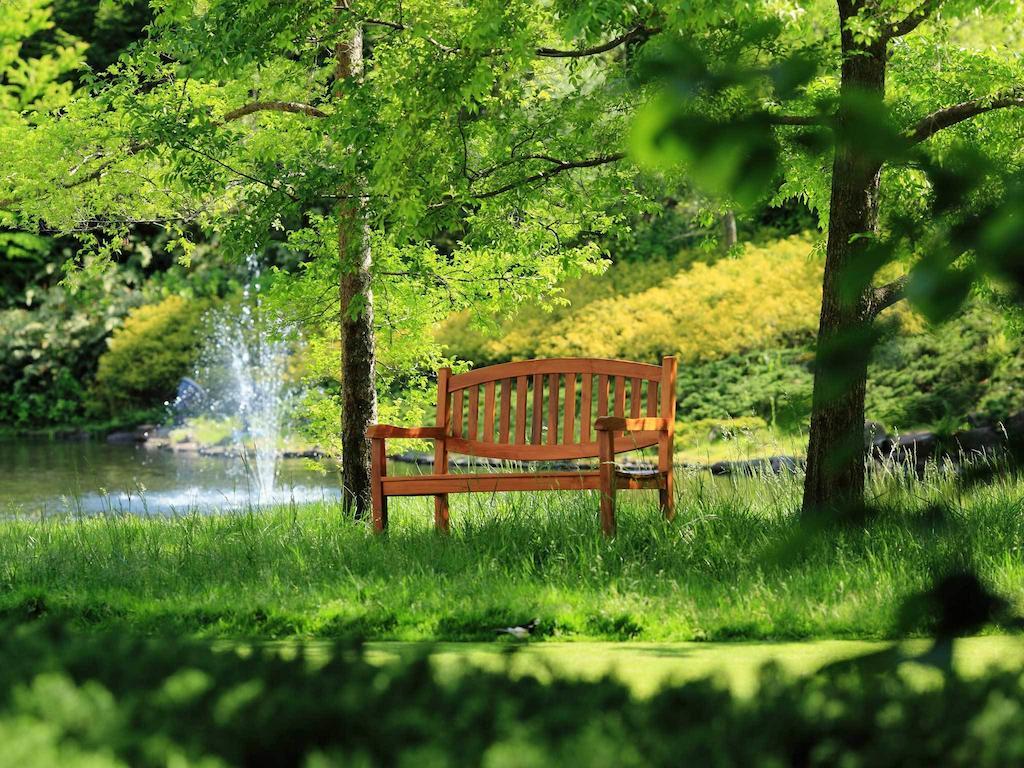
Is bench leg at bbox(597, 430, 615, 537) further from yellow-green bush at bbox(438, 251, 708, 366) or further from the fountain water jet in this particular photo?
yellow-green bush at bbox(438, 251, 708, 366)

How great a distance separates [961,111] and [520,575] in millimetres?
3161

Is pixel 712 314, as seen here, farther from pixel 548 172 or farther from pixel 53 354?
pixel 53 354

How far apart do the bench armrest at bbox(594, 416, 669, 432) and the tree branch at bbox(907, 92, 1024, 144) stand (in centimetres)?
188

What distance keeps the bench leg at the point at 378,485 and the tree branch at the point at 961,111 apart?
303cm

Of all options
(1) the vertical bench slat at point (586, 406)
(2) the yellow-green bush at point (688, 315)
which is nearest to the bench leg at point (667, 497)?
(1) the vertical bench slat at point (586, 406)

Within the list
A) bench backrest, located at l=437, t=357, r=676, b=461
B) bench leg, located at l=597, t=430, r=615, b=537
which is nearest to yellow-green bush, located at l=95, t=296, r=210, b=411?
bench backrest, located at l=437, t=357, r=676, b=461

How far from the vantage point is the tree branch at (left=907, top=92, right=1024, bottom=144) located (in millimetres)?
6066

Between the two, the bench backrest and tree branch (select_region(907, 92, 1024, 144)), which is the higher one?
tree branch (select_region(907, 92, 1024, 144))

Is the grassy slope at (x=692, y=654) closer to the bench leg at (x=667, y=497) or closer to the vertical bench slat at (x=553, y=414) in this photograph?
the bench leg at (x=667, y=497)

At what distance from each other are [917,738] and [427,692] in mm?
721

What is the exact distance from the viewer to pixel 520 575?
5188 millimetres

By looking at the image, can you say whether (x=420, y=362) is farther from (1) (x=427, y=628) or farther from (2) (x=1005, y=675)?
(2) (x=1005, y=675)

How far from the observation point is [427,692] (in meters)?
1.92

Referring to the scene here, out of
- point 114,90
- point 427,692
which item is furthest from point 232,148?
point 427,692
